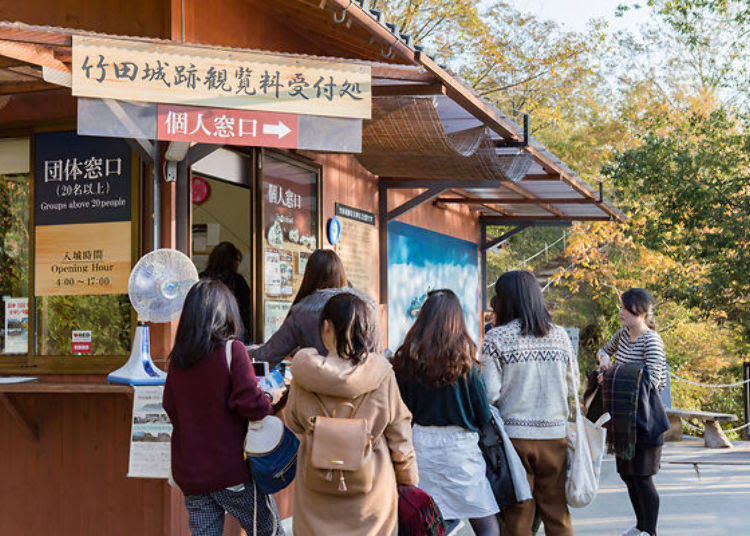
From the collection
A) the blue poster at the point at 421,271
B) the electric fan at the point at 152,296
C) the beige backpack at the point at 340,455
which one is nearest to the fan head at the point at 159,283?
the electric fan at the point at 152,296

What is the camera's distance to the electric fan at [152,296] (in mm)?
5000

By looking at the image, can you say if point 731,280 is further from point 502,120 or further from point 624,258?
point 624,258

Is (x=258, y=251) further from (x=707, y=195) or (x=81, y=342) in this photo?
(x=707, y=195)

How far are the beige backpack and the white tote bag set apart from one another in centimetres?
151

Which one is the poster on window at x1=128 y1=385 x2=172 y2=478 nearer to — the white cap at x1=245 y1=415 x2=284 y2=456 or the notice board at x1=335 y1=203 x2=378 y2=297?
the white cap at x1=245 y1=415 x2=284 y2=456

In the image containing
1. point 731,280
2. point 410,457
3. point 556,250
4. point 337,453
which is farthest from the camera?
point 556,250

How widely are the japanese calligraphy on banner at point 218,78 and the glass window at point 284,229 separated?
208 cm

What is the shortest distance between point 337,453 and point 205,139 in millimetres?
1827

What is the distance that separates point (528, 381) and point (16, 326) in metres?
3.47

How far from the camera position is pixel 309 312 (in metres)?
4.95

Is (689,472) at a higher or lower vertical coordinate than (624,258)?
lower

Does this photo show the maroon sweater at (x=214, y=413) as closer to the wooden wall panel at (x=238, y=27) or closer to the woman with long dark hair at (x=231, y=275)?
the wooden wall panel at (x=238, y=27)

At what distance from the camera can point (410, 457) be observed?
149 inches

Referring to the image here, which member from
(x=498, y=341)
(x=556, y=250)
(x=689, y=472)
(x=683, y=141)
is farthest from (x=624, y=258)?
(x=498, y=341)
